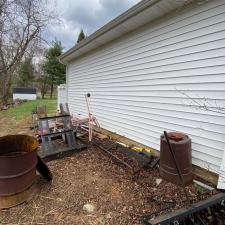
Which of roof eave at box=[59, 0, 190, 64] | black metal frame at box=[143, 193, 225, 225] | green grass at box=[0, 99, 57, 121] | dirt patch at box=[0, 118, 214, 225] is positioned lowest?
green grass at box=[0, 99, 57, 121]

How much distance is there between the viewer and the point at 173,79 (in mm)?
3686

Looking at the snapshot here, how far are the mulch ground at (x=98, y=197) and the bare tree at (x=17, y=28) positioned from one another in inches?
470

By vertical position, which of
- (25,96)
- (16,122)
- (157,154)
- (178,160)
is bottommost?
(25,96)

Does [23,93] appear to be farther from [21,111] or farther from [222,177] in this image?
[222,177]

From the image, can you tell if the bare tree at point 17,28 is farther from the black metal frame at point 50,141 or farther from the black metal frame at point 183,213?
the black metal frame at point 183,213

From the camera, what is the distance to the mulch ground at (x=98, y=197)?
2.33 metres

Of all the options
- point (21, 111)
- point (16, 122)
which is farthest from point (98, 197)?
point (21, 111)

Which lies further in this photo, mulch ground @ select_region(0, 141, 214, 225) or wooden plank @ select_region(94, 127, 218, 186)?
wooden plank @ select_region(94, 127, 218, 186)

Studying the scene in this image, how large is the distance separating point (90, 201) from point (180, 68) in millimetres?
2735

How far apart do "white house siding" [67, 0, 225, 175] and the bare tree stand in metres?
9.16

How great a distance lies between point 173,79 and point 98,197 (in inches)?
98.6

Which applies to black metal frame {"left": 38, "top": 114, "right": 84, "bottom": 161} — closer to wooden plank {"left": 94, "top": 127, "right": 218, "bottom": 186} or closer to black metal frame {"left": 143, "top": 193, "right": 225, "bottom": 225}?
wooden plank {"left": 94, "top": 127, "right": 218, "bottom": 186}

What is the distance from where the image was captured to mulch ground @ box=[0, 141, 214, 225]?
2326mm

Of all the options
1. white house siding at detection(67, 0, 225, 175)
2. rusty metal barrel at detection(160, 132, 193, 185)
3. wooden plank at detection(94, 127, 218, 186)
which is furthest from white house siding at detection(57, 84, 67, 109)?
rusty metal barrel at detection(160, 132, 193, 185)
